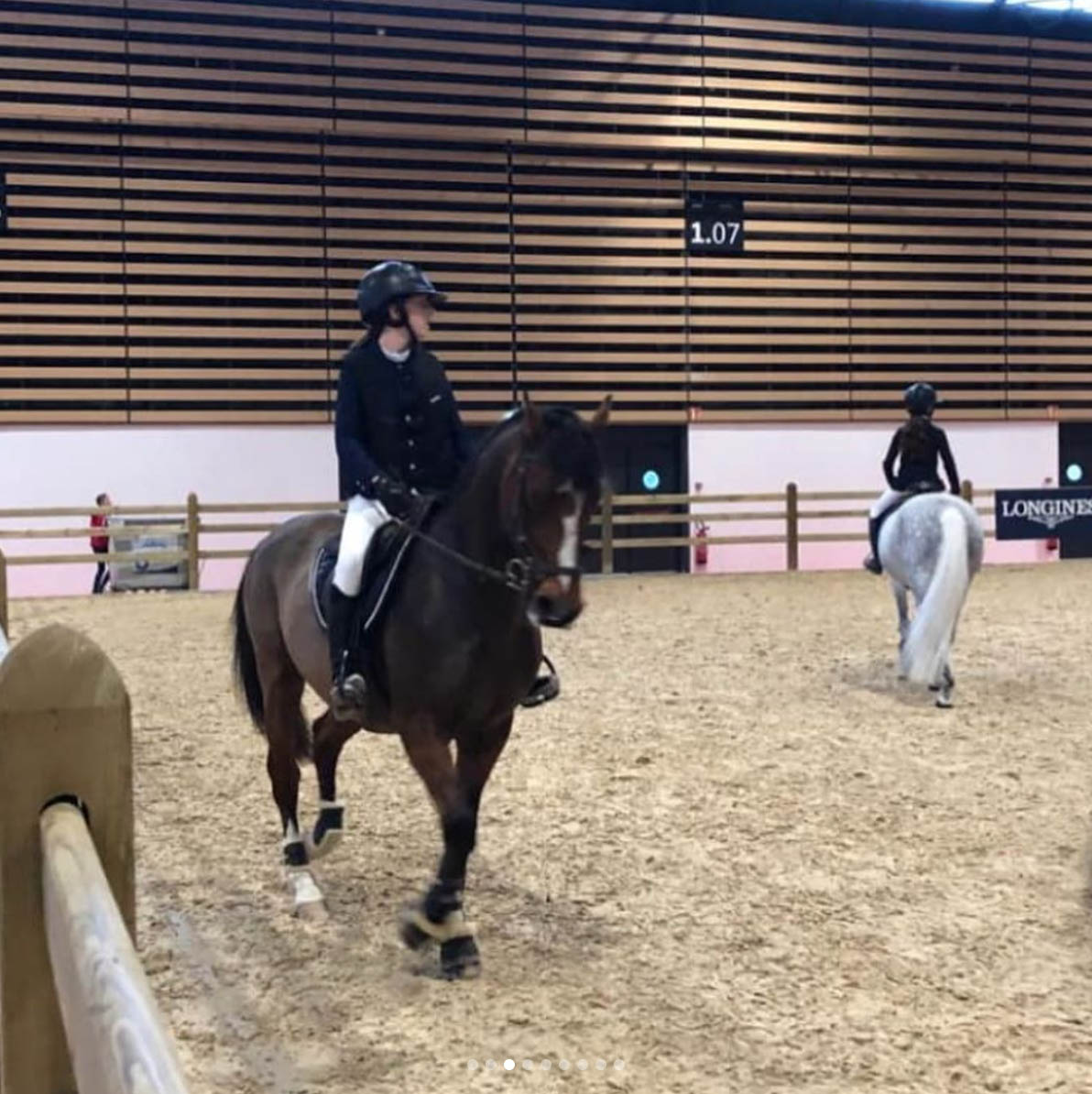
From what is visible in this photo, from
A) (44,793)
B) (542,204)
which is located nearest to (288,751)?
(44,793)

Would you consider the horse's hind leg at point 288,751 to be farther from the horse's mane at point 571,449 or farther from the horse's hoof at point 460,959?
the horse's mane at point 571,449

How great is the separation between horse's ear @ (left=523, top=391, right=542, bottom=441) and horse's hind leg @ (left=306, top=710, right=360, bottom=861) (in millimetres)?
1400

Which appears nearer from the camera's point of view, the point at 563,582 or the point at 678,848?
the point at 563,582

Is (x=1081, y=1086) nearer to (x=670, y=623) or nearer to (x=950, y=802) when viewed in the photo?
(x=950, y=802)

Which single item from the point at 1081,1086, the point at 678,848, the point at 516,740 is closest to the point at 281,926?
the point at 678,848

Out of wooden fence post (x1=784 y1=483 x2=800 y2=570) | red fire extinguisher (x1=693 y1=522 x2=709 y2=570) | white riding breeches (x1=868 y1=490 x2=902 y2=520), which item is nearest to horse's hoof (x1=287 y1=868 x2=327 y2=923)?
white riding breeches (x1=868 y1=490 x2=902 y2=520)

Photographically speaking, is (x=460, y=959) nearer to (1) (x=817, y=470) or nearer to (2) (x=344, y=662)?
(2) (x=344, y=662)

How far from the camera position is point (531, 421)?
344 centimetres

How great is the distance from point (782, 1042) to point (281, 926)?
1.70 metres

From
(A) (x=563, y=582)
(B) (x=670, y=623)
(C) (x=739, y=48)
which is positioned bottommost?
(B) (x=670, y=623)

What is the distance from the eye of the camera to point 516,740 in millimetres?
6770

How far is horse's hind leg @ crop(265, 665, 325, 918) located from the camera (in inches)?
170

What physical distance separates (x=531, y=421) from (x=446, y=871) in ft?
4.25

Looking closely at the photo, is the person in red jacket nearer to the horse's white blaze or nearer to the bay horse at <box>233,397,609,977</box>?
the bay horse at <box>233,397,609,977</box>
